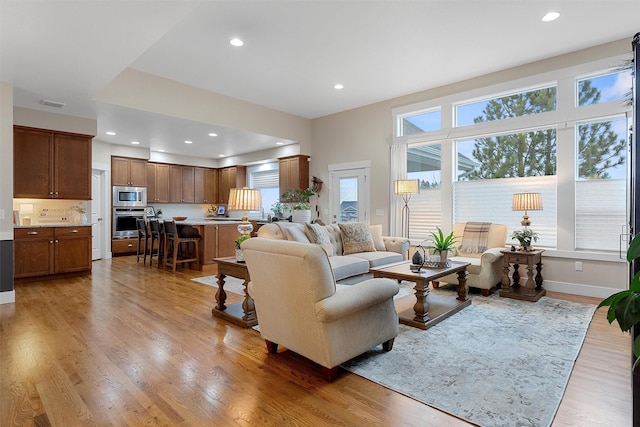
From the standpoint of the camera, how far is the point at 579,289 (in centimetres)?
460

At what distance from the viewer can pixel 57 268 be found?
558 cm

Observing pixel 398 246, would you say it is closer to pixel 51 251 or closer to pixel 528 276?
pixel 528 276

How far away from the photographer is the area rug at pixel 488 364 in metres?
2.00

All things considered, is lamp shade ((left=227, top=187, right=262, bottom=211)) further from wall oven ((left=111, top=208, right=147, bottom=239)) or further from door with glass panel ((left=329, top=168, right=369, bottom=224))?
wall oven ((left=111, top=208, right=147, bottom=239))

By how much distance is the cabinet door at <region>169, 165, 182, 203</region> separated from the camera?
9695 millimetres

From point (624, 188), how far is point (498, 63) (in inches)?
92.5

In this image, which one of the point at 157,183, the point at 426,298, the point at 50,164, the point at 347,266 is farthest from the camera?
the point at 157,183

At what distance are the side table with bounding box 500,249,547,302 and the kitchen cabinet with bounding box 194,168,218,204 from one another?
332 inches

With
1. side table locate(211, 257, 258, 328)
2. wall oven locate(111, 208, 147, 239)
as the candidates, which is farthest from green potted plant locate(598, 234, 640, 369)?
wall oven locate(111, 208, 147, 239)

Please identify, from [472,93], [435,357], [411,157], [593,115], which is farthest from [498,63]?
[435,357]

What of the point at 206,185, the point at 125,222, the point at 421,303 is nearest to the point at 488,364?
the point at 421,303

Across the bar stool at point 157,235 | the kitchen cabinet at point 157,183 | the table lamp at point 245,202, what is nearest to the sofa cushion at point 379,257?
the table lamp at point 245,202

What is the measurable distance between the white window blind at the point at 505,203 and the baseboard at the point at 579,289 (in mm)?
548

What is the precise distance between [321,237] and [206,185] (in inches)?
266
